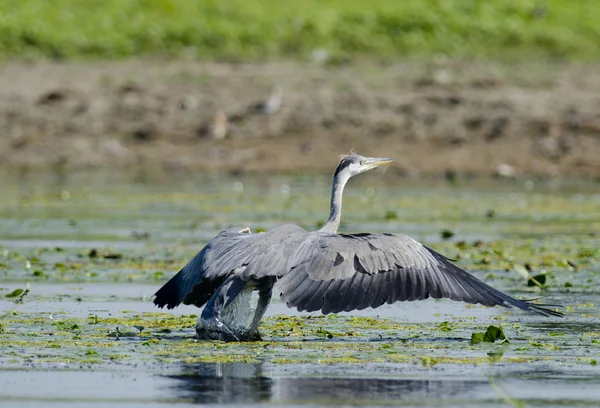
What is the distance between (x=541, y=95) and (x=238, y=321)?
16.6 m

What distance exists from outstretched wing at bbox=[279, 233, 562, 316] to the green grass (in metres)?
18.2

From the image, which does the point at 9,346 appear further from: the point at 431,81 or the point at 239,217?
the point at 431,81

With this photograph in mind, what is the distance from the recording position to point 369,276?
9484 mm

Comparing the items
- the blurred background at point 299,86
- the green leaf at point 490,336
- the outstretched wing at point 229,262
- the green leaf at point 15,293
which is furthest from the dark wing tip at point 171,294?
the blurred background at point 299,86

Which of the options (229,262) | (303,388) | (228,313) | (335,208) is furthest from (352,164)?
(303,388)

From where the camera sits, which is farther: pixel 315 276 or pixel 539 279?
pixel 539 279

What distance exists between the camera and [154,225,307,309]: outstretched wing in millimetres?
9344

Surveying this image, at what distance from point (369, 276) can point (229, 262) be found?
88cm

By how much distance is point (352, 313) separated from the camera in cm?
1113

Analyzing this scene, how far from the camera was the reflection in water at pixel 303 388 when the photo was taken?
7684mm

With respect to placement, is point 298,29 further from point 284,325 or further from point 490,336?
point 490,336

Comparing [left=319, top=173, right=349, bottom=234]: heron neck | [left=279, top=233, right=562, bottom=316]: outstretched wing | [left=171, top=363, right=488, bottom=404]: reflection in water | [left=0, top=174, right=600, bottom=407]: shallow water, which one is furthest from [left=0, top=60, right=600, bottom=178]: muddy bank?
[left=171, top=363, right=488, bottom=404]: reflection in water

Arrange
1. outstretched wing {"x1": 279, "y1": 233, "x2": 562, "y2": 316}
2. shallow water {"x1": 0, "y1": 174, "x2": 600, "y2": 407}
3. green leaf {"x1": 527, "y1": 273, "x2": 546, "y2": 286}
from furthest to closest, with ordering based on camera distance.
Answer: green leaf {"x1": 527, "y1": 273, "x2": 546, "y2": 286} < outstretched wing {"x1": 279, "y1": 233, "x2": 562, "y2": 316} < shallow water {"x1": 0, "y1": 174, "x2": 600, "y2": 407}

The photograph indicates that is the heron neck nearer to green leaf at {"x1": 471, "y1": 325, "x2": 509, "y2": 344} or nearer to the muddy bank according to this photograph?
green leaf at {"x1": 471, "y1": 325, "x2": 509, "y2": 344}
